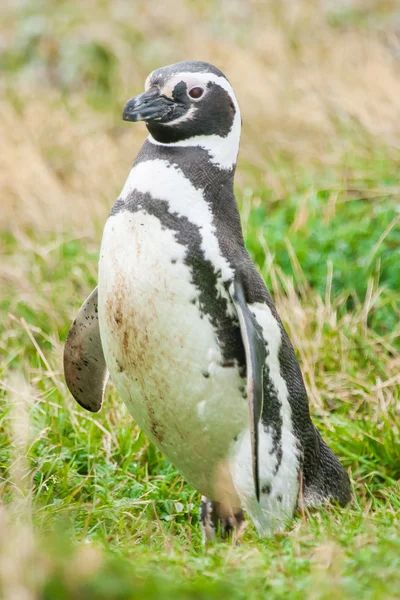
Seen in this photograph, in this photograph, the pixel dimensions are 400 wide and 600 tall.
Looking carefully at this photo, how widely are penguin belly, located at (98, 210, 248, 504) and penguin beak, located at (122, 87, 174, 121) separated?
0.33 meters

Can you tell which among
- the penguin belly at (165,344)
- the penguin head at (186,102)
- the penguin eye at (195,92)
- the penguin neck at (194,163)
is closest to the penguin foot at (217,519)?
the penguin belly at (165,344)

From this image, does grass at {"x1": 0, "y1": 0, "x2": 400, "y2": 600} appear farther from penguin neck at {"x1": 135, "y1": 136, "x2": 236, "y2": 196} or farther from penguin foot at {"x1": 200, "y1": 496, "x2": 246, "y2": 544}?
penguin neck at {"x1": 135, "y1": 136, "x2": 236, "y2": 196}

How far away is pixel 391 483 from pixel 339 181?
3194 millimetres

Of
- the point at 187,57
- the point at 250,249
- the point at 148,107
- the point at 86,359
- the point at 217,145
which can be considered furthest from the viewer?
the point at 187,57

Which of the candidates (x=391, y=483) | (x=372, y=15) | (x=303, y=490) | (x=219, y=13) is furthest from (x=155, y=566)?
(x=219, y=13)

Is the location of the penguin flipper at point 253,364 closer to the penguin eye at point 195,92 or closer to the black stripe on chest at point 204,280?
the black stripe on chest at point 204,280

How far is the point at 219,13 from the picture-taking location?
12219mm

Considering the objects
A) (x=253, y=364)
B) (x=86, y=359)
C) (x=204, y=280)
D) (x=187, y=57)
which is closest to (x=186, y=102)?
(x=204, y=280)

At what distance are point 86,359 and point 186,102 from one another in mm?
1106

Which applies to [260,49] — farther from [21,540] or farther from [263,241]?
[21,540]

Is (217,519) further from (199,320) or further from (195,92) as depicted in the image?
(195,92)

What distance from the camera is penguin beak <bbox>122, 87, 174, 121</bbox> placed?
3.21 m

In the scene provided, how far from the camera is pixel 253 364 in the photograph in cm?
306

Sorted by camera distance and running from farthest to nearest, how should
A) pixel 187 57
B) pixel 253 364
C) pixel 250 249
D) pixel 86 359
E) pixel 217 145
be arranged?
pixel 187 57
pixel 250 249
pixel 86 359
pixel 217 145
pixel 253 364
